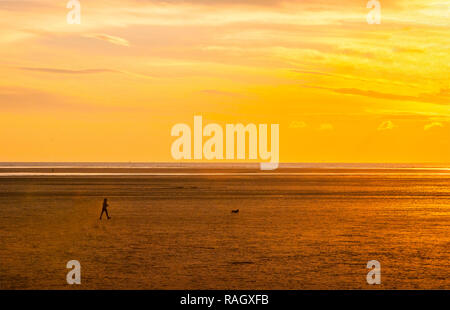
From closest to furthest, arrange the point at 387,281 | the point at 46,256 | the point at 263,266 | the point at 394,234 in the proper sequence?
the point at 387,281 < the point at 263,266 < the point at 46,256 < the point at 394,234

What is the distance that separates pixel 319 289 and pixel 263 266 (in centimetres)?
376

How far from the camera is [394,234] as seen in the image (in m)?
31.9

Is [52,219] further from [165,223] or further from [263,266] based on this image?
[263,266]

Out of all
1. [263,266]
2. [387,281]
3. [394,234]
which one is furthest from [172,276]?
[394,234]

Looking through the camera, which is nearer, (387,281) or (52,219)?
(387,281)

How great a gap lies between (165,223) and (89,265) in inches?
525

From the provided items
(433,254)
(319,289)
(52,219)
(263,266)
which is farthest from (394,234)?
(52,219)
